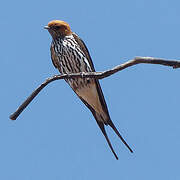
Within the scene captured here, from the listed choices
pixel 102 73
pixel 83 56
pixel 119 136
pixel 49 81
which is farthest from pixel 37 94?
pixel 83 56

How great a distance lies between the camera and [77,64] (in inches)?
245

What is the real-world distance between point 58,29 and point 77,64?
65cm

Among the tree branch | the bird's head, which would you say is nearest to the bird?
the bird's head

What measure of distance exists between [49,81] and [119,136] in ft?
5.21

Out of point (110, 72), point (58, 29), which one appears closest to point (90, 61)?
point (58, 29)

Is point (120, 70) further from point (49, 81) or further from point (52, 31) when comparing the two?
point (52, 31)

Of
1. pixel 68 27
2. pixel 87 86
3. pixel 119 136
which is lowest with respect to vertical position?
pixel 119 136

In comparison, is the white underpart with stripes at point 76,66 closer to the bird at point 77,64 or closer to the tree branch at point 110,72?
the bird at point 77,64

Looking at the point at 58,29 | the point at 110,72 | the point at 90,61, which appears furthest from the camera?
the point at 58,29

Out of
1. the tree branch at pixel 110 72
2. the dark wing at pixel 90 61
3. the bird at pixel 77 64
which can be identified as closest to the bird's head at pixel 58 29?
the bird at pixel 77 64

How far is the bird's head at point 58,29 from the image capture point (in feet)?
21.3

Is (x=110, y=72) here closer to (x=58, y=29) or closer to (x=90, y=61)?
(x=90, y=61)

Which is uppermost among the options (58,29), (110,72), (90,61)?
(58,29)

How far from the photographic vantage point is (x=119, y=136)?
5.62m
